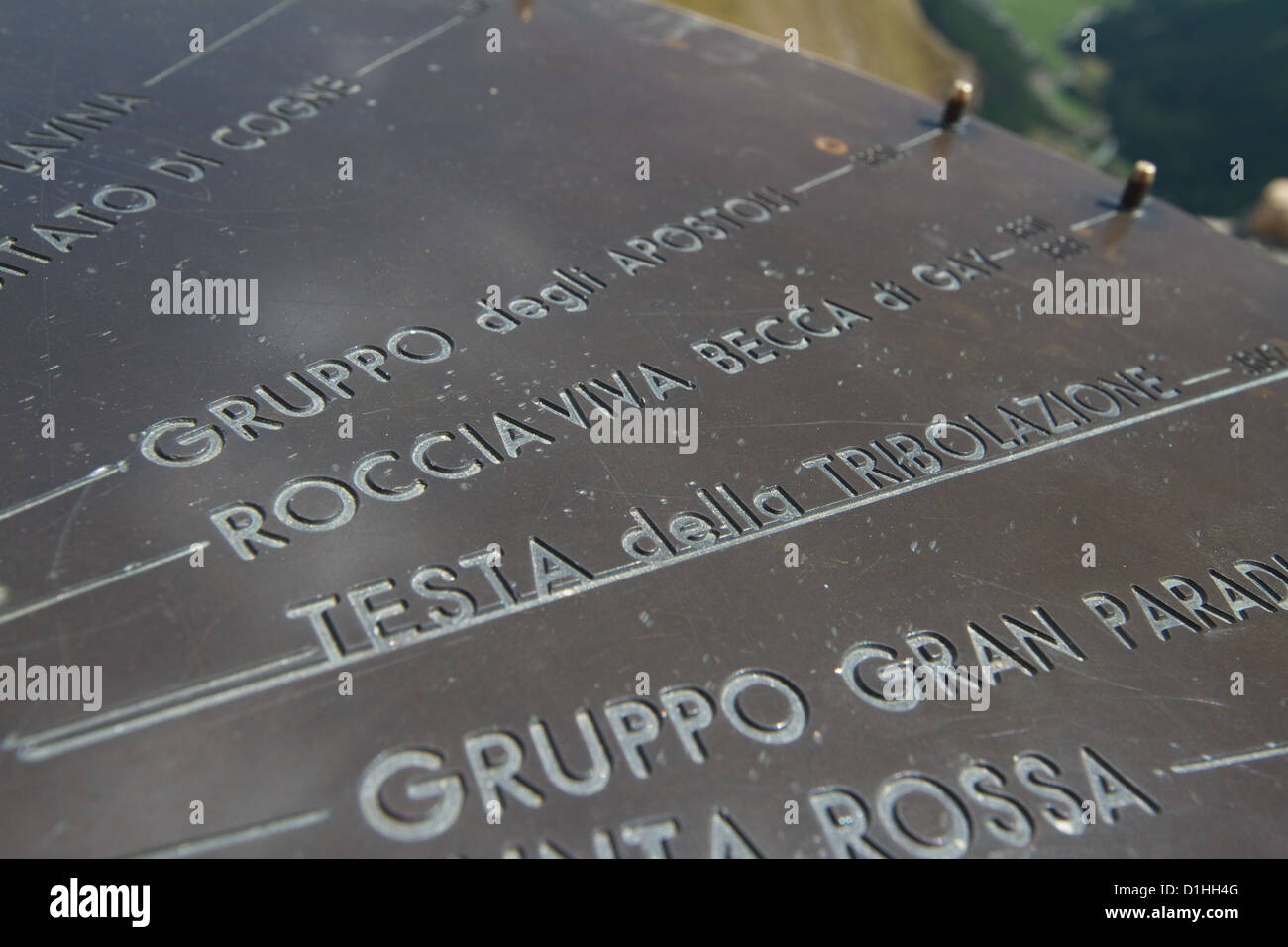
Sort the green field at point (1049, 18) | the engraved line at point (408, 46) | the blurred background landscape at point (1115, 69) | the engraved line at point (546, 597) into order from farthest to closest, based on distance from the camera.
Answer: the green field at point (1049, 18) < the blurred background landscape at point (1115, 69) < the engraved line at point (408, 46) < the engraved line at point (546, 597)

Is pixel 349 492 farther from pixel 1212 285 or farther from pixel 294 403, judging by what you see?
pixel 1212 285

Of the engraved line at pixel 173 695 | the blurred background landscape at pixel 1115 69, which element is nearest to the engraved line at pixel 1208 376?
the engraved line at pixel 173 695

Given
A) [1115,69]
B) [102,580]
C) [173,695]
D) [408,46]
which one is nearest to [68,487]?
[102,580]

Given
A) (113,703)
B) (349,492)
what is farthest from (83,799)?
(349,492)

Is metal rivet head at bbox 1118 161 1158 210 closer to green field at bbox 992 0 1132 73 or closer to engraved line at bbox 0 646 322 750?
engraved line at bbox 0 646 322 750

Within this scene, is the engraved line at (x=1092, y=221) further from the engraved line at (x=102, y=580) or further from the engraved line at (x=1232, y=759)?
the engraved line at (x=102, y=580)
